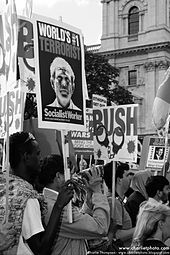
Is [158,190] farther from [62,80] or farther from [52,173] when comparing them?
[62,80]

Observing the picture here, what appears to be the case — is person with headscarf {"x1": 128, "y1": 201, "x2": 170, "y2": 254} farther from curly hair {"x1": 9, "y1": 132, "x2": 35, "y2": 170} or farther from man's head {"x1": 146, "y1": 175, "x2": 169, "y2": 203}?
man's head {"x1": 146, "y1": 175, "x2": 169, "y2": 203}

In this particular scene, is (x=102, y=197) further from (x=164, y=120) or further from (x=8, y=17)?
(x=164, y=120)

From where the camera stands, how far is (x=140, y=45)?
141ft

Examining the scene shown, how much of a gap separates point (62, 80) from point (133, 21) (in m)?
42.2

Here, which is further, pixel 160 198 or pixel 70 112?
pixel 160 198

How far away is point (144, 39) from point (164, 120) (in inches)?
1526

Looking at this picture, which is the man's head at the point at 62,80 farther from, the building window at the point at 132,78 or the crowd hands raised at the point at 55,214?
the building window at the point at 132,78

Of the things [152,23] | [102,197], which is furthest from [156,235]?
[152,23]

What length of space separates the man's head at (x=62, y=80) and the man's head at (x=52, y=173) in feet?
1.51

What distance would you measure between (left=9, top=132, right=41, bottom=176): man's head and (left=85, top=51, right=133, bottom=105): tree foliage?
97.2 ft

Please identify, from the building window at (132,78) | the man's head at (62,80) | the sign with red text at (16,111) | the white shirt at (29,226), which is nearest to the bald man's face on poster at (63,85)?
the man's head at (62,80)

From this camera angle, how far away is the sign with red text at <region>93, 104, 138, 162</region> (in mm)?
5980

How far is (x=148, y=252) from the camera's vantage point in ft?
9.96

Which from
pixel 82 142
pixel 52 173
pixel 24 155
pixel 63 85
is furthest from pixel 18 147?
pixel 82 142
